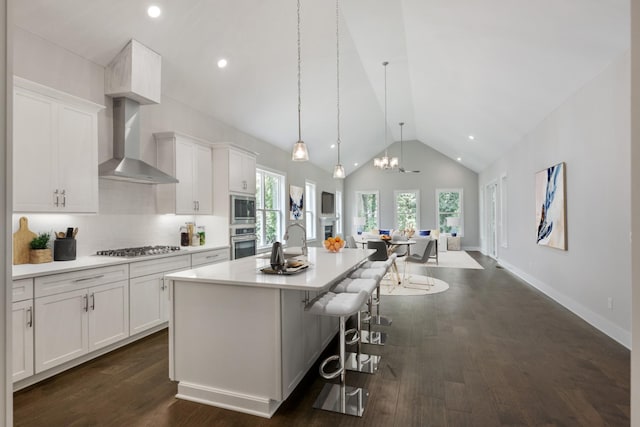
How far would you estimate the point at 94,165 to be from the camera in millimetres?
3260

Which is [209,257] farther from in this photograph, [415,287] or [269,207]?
[415,287]

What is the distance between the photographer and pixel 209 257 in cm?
445

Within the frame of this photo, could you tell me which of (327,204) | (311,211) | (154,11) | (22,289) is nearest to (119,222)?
(22,289)

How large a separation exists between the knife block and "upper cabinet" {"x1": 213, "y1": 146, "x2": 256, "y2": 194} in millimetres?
2104

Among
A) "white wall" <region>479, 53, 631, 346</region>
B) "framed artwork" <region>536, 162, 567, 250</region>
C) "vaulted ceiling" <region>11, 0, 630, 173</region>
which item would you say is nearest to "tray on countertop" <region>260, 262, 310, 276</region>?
"vaulted ceiling" <region>11, 0, 630, 173</region>

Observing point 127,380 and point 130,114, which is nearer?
point 127,380

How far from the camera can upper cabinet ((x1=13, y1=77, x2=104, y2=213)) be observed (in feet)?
8.68

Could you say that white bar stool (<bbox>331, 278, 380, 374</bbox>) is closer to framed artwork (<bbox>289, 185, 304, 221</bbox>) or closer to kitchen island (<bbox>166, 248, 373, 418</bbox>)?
kitchen island (<bbox>166, 248, 373, 418</bbox>)

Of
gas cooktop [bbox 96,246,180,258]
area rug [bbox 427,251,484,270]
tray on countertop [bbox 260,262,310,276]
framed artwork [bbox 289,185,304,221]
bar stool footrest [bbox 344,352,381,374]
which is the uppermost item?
framed artwork [bbox 289,185,304,221]

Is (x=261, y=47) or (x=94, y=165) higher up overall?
(x=261, y=47)

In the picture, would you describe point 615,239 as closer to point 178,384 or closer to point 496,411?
point 496,411

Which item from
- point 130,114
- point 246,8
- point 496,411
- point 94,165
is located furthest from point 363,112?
point 496,411

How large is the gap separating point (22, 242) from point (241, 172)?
2839 millimetres

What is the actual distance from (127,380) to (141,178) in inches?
77.2
